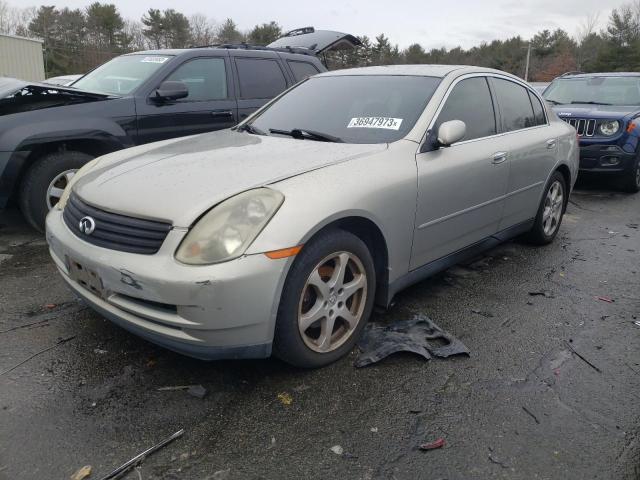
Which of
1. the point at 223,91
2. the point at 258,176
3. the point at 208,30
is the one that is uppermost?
the point at 208,30

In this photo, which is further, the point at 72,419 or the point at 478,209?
the point at 478,209

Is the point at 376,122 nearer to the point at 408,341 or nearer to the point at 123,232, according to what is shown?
the point at 408,341

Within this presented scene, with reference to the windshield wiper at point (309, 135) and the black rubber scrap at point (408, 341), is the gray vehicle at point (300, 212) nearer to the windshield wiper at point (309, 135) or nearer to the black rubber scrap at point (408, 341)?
the windshield wiper at point (309, 135)

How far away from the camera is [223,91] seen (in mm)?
5750

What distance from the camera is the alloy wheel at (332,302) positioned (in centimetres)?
261

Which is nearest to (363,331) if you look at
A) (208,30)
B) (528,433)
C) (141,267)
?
(528,433)

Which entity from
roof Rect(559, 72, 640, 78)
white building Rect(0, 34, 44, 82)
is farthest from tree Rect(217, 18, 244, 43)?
roof Rect(559, 72, 640, 78)

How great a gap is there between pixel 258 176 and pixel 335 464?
54.4 inches

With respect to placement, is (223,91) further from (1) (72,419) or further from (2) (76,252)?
(1) (72,419)

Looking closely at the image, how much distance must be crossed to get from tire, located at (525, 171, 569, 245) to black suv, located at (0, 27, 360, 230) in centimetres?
326

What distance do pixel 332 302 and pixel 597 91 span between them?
7.95 m

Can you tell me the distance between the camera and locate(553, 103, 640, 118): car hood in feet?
24.7

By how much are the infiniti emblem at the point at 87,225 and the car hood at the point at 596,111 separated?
7.36m

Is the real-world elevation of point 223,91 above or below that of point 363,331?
above
